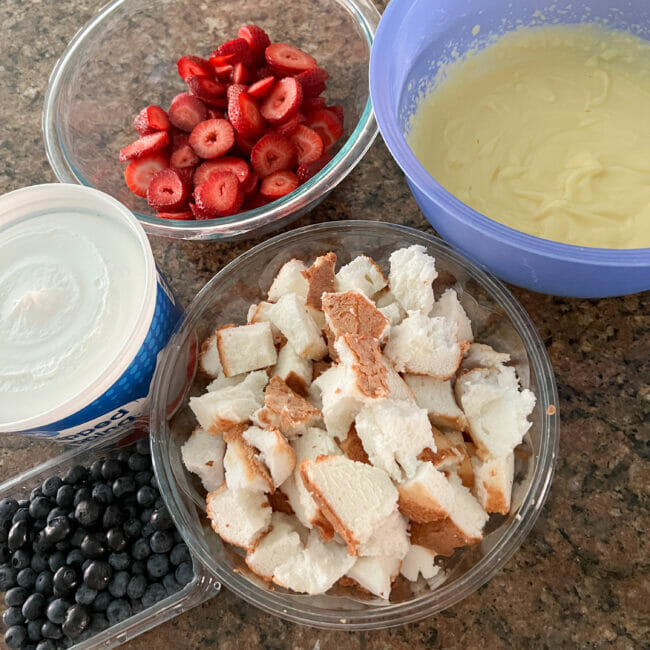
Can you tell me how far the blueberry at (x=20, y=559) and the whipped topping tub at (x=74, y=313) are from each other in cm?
30

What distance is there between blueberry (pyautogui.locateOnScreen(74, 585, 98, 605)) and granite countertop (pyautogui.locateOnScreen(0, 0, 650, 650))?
7.2 inches

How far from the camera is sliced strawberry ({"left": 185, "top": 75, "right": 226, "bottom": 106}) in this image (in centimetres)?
187

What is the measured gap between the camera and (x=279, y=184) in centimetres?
175

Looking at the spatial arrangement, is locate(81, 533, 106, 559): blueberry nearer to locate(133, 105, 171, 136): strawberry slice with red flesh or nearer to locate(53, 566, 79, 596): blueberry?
locate(53, 566, 79, 596): blueberry

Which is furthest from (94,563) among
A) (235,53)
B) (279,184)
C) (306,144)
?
(235,53)

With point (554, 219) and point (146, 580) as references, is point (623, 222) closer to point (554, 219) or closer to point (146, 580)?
point (554, 219)

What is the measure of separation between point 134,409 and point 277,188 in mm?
686

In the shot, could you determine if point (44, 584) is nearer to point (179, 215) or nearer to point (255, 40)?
point (179, 215)

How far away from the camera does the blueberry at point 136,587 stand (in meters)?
1.48

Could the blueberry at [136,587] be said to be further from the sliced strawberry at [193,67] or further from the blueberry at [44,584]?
the sliced strawberry at [193,67]

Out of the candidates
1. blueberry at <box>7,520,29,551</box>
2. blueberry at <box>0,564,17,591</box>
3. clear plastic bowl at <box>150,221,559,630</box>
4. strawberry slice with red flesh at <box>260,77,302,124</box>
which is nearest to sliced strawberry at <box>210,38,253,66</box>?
strawberry slice with red flesh at <box>260,77,302,124</box>

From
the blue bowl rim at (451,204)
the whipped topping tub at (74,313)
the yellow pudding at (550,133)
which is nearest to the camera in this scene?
the blue bowl rim at (451,204)

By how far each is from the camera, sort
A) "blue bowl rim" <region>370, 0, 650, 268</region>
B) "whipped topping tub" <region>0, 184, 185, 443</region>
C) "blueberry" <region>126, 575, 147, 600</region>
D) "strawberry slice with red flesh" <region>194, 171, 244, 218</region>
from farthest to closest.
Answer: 1. "strawberry slice with red flesh" <region>194, 171, 244, 218</region>
2. "blueberry" <region>126, 575, 147, 600</region>
3. "whipped topping tub" <region>0, 184, 185, 443</region>
4. "blue bowl rim" <region>370, 0, 650, 268</region>

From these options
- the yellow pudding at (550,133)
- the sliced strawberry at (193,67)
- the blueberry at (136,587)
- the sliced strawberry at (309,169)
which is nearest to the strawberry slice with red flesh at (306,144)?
the sliced strawberry at (309,169)
